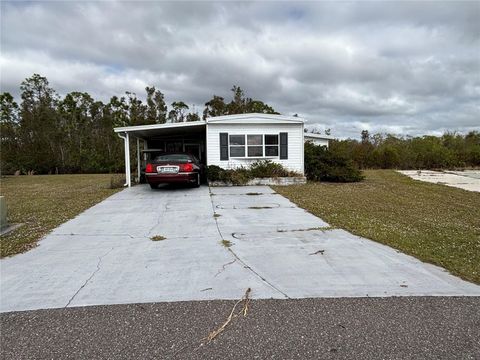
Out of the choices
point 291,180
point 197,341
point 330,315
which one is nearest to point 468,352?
point 330,315

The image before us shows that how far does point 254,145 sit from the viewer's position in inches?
551

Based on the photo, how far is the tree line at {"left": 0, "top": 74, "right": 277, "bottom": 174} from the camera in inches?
1075

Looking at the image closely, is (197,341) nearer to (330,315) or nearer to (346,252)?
(330,315)

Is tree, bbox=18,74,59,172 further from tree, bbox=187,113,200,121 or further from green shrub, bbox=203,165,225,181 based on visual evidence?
green shrub, bbox=203,165,225,181

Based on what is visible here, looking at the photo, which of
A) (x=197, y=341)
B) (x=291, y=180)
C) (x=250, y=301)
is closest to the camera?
(x=197, y=341)

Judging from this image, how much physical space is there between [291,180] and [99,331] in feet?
38.1

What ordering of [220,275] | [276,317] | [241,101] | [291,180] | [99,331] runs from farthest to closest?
1. [241,101]
2. [291,180]
3. [220,275]
4. [276,317]
5. [99,331]

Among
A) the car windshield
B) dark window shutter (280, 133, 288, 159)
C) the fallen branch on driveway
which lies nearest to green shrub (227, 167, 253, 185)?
dark window shutter (280, 133, 288, 159)

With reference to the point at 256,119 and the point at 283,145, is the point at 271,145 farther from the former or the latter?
the point at 256,119

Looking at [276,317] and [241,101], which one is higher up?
[241,101]

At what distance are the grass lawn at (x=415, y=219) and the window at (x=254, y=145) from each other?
3.11 meters

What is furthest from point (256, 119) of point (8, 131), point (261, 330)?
point (8, 131)

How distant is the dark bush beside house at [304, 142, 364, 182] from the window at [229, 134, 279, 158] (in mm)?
2137

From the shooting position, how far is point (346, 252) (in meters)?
4.67
